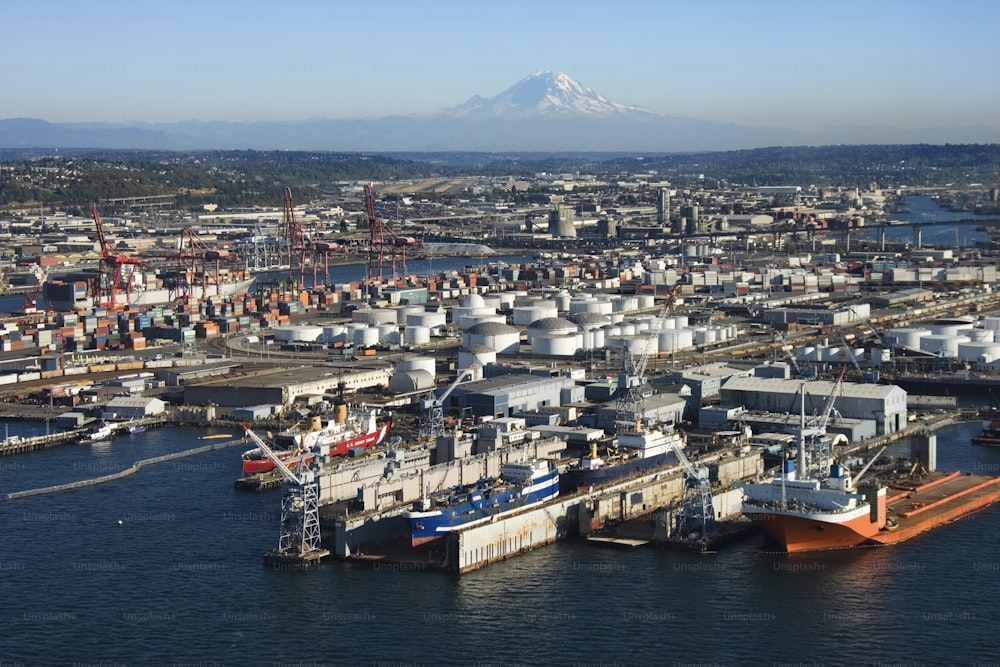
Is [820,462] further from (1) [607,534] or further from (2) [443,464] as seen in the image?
(2) [443,464]

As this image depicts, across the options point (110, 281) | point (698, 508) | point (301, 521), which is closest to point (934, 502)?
point (698, 508)

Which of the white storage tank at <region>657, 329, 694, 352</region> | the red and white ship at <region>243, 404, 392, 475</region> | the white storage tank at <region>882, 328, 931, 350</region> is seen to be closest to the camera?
the red and white ship at <region>243, 404, 392, 475</region>

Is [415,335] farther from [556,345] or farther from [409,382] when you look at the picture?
[409,382]

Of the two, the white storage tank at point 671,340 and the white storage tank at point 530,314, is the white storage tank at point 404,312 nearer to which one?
the white storage tank at point 530,314

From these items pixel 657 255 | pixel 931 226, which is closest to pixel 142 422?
pixel 657 255

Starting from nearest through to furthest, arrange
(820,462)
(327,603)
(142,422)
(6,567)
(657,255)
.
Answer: (327,603) < (6,567) < (820,462) < (142,422) < (657,255)

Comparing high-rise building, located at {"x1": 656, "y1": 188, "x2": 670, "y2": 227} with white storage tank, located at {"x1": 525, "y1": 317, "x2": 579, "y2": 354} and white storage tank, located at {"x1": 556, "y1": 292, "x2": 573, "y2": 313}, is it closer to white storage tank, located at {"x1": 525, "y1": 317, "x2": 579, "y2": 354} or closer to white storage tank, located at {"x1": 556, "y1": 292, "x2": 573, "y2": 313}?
white storage tank, located at {"x1": 556, "y1": 292, "x2": 573, "y2": 313}

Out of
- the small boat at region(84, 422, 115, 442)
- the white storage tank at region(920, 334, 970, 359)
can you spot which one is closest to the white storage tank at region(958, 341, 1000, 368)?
the white storage tank at region(920, 334, 970, 359)
